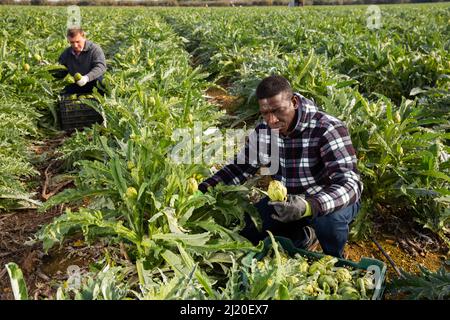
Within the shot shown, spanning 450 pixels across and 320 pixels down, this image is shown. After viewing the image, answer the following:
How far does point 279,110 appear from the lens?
2785 millimetres

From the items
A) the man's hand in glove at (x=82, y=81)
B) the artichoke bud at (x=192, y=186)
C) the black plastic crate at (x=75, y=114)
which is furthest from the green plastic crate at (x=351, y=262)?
the man's hand in glove at (x=82, y=81)

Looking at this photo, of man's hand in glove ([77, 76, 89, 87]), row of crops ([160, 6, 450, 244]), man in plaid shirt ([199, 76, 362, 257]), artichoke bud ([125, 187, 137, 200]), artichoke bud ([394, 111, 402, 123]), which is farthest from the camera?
man's hand in glove ([77, 76, 89, 87])

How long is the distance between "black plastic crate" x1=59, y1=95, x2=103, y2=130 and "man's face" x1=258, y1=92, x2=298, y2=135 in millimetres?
3115

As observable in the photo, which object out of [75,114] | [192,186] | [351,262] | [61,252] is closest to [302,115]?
[192,186]

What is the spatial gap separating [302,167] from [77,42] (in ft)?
13.0

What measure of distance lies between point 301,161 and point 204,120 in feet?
4.62

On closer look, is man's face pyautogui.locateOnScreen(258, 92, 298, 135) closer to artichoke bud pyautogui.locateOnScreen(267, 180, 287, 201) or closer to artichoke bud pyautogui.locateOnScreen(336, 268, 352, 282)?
artichoke bud pyautogui.locateOnScreen(267, 180, 287, 201)

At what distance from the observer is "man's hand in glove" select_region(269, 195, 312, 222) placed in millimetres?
2500

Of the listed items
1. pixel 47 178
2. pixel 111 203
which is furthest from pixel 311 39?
pixel 111 203

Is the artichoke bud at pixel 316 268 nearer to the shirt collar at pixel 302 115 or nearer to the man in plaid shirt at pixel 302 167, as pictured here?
the man in plaid shirt at pixel 302 167

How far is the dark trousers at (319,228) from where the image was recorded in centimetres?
281

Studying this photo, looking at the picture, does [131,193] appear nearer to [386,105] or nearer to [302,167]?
[302,167]

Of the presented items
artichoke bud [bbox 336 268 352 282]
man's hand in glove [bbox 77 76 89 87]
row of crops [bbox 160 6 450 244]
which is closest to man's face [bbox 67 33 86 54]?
man's hand in glove [bbox 77 76 89 87]
